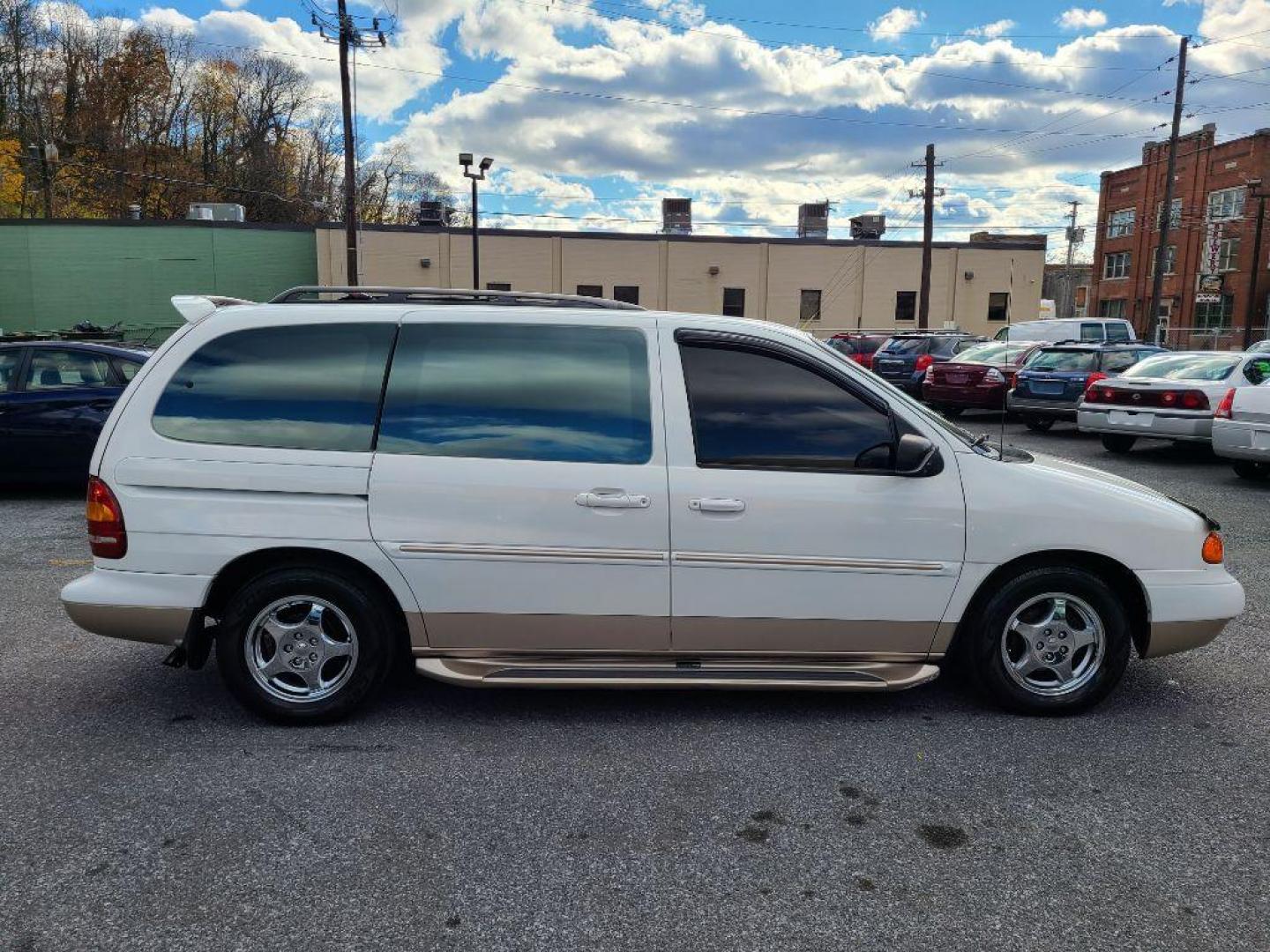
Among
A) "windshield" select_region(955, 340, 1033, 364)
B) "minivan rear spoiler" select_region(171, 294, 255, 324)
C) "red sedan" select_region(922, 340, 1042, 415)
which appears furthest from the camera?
"windshield" select_region(955, 340, 1033, 364)

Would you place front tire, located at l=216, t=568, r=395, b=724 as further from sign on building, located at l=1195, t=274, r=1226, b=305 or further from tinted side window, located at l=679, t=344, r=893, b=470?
sign on building, located at l=1195, t=274, r=1226, b=305

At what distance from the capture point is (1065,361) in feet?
48.9

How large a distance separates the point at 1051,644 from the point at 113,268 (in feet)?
127

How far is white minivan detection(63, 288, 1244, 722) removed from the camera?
366 cm

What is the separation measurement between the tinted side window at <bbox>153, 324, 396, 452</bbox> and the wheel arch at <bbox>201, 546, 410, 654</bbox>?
17.4 inches

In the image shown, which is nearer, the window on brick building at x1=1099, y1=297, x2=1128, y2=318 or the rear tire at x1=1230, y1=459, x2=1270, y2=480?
the rear tire at x1=1230, y1=459, x2=1270, y2=480

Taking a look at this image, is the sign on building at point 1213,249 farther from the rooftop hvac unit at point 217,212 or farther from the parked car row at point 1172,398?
the rooftop hvac unit at point 217,212

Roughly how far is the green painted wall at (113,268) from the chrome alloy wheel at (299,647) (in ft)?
111

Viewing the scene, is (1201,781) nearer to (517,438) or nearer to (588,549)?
(588,549)

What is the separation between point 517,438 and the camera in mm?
3693

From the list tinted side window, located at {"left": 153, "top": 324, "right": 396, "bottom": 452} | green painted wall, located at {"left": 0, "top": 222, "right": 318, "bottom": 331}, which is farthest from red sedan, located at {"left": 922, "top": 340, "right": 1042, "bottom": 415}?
green painted wall, located at {"left": 0, "top": 222, "right": 318, "bottom": 331}

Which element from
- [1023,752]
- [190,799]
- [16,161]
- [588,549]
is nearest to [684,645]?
[588,549]

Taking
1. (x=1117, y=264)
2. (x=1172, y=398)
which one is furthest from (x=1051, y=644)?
(x=1117, y=264)

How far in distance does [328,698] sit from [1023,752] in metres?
2.85
